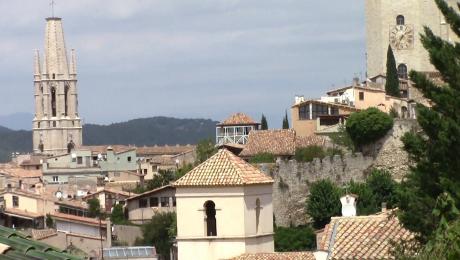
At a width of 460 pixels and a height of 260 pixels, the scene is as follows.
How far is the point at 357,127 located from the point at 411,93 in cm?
1420

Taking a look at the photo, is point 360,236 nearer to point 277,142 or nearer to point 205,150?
point 277,142

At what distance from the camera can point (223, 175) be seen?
40594mm

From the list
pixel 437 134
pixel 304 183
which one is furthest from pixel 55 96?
pixel 437 134

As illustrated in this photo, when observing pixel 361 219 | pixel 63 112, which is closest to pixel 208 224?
pixel 361 219

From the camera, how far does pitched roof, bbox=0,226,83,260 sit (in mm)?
12242

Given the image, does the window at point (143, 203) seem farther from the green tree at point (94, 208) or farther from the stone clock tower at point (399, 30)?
the stone clock tower at point (399, 30)

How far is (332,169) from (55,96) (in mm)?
126981

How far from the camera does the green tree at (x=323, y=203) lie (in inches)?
2566

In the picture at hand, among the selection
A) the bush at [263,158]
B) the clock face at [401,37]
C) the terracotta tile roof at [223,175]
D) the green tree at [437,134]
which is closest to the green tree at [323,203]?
the bush at [263,158]

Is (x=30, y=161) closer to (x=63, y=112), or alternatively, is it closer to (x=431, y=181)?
(x=63, y=112)

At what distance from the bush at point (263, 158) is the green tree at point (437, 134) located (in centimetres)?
4473

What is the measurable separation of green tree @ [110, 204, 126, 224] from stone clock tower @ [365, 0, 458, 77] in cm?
1481

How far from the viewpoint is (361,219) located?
32219mm

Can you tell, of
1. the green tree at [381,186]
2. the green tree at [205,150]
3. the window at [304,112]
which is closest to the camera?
the green tree at [381,186]
